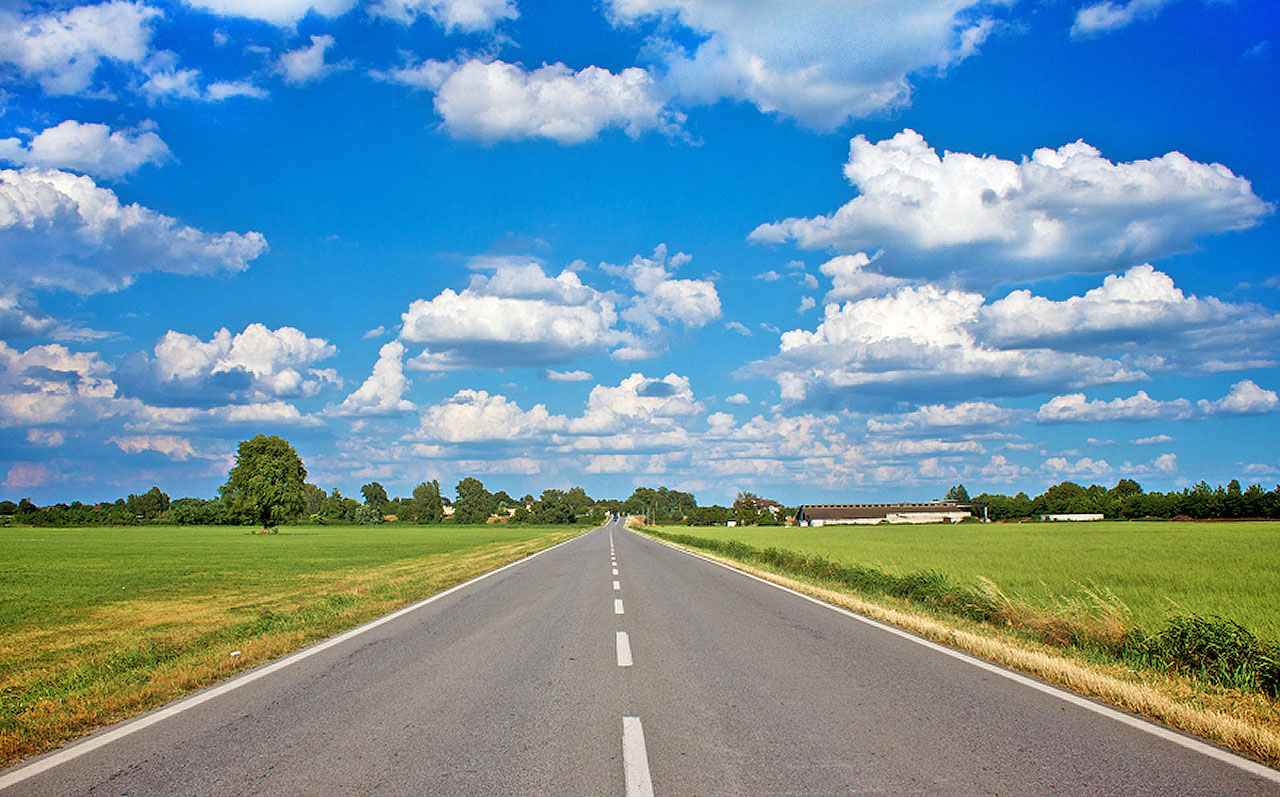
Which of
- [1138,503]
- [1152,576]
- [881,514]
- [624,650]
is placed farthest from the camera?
[881,514]

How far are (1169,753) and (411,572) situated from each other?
23763 millimetres

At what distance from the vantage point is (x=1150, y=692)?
21.8 ft

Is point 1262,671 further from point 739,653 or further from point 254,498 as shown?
point 254,498

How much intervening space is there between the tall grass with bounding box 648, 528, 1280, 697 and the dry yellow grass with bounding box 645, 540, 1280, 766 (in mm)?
461

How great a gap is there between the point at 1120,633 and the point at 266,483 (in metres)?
94.1

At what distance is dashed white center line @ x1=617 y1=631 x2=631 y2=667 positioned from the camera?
859cm

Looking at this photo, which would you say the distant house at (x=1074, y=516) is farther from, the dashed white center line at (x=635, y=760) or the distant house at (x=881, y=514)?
the dashed white center line at (x=635, y=760)

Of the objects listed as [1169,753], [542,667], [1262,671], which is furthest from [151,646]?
[1262,671]

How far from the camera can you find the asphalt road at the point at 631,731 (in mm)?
4598

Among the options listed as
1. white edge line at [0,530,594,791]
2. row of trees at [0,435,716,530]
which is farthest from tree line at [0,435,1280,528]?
white edge line at [0,530,594,791]

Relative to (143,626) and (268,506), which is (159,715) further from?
(268,506)

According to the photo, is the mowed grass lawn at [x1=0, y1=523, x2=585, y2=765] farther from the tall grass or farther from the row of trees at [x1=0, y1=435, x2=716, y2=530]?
the row of trees at [x1=0, y1=435, x2=716, y2=530]

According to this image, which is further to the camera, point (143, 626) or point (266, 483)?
point (266, 483)

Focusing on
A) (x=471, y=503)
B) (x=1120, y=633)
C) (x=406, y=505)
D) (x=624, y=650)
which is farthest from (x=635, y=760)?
(x=406, y=505)
